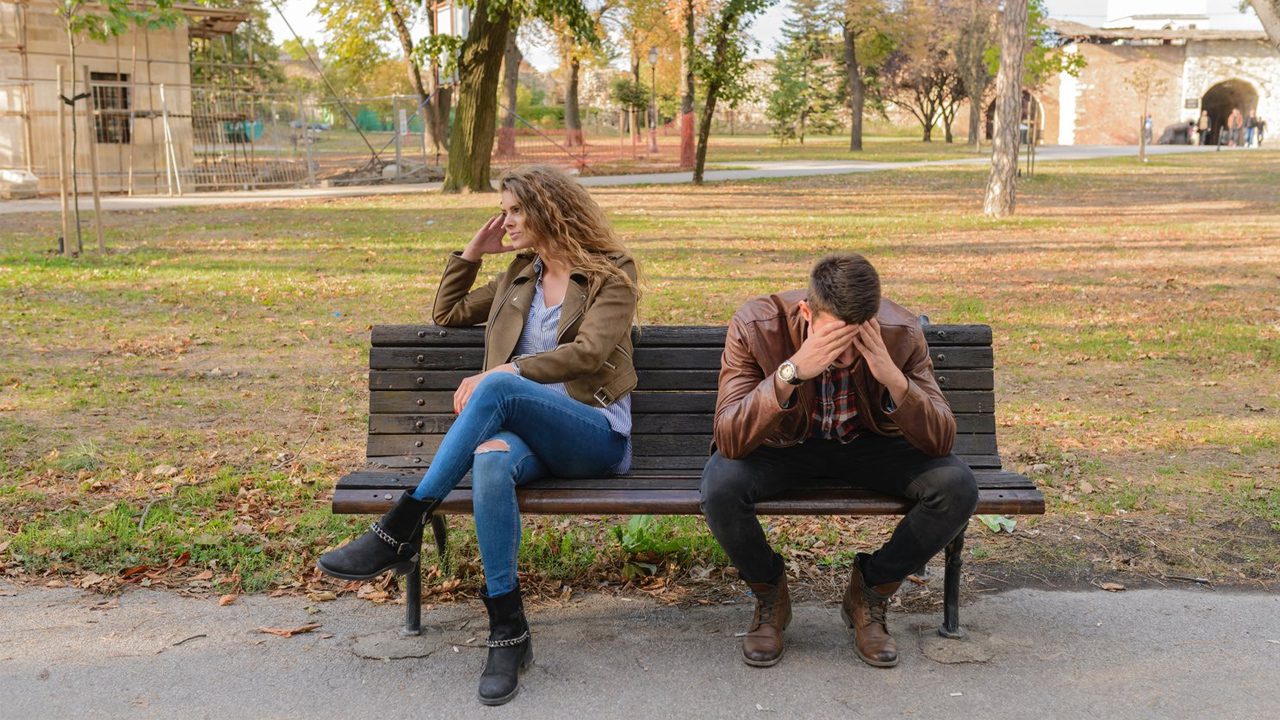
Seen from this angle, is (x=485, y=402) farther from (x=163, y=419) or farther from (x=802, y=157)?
(x=802, y=157)

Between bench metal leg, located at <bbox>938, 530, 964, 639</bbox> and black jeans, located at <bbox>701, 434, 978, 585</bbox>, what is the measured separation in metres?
0.20

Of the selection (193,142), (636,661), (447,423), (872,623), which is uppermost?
(193,142)

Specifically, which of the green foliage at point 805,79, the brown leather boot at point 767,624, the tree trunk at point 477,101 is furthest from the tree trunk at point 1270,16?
the green foliage at point 805,79

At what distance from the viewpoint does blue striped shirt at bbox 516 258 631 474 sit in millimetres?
4172

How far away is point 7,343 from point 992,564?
6.90 metres

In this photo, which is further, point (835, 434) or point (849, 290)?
point (835, 434)

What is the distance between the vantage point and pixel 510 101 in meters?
37.8

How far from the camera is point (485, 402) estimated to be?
3820 mm

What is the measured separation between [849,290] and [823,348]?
18 centimetres

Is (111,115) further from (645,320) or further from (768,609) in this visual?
(768,609)

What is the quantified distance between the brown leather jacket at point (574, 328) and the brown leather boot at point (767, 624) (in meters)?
0.82

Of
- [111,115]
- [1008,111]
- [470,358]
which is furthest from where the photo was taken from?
[111,115]

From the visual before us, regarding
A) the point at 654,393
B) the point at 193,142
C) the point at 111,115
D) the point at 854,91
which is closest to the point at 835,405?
the point at 654,393

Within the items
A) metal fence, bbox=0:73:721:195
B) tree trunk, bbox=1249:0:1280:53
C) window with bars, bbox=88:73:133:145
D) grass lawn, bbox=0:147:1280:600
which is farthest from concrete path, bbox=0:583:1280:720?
window with bars, bbox=88:73:133:145
